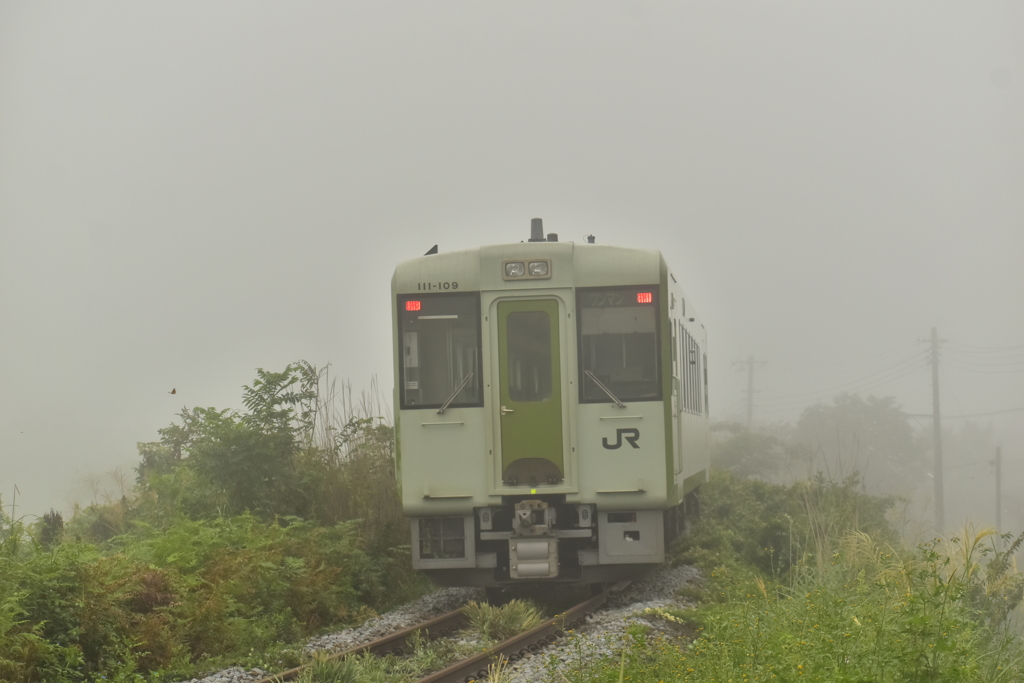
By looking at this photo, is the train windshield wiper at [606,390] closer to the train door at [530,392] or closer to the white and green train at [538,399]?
the white and green train at [538,399]

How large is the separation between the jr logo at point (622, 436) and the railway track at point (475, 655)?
4.69ft

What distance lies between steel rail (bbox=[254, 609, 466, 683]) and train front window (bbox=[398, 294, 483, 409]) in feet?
6.22

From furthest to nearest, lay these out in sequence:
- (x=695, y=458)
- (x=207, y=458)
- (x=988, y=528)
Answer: (x=695, y=458) → (x=207, y=458) → (x=988, y=528)

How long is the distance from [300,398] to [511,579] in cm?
450

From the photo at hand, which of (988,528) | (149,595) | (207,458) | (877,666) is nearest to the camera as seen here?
(877,666)

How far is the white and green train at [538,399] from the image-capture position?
9.70m

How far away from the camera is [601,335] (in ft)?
32.1

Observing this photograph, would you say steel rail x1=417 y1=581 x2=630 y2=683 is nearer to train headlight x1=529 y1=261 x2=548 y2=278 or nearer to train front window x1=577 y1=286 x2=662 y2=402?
train front window x1=577 y1=286 x2=662 y2=402

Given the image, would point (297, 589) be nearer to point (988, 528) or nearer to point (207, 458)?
point (207, 458)

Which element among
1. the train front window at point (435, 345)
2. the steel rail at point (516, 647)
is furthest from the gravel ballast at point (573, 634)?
the train front window at point (435, 345)

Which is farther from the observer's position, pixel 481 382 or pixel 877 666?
pixel 481 382

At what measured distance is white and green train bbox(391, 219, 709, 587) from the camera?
31.8ft

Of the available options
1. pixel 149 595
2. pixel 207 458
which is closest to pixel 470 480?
pixel 149 595

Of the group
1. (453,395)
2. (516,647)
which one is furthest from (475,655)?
(453,395)
